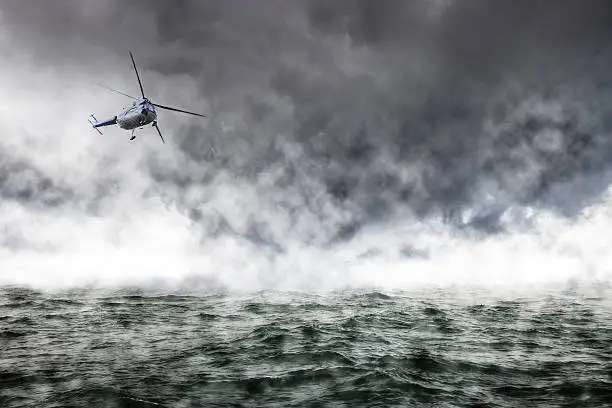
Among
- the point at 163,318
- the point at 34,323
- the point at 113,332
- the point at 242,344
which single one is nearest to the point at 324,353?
the point at 242,344

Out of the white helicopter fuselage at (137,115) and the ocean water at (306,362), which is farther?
the white helicopter fuselage at (137,115)

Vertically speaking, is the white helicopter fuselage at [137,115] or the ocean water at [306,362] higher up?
the white helicopter fuselage at [137,115]

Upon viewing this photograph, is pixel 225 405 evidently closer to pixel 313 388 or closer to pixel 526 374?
pixel 313 388

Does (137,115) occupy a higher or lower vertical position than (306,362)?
higher

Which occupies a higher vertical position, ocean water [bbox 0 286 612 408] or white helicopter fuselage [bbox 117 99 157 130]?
white helicopter fuselage [bbox 117 99 157 130]
